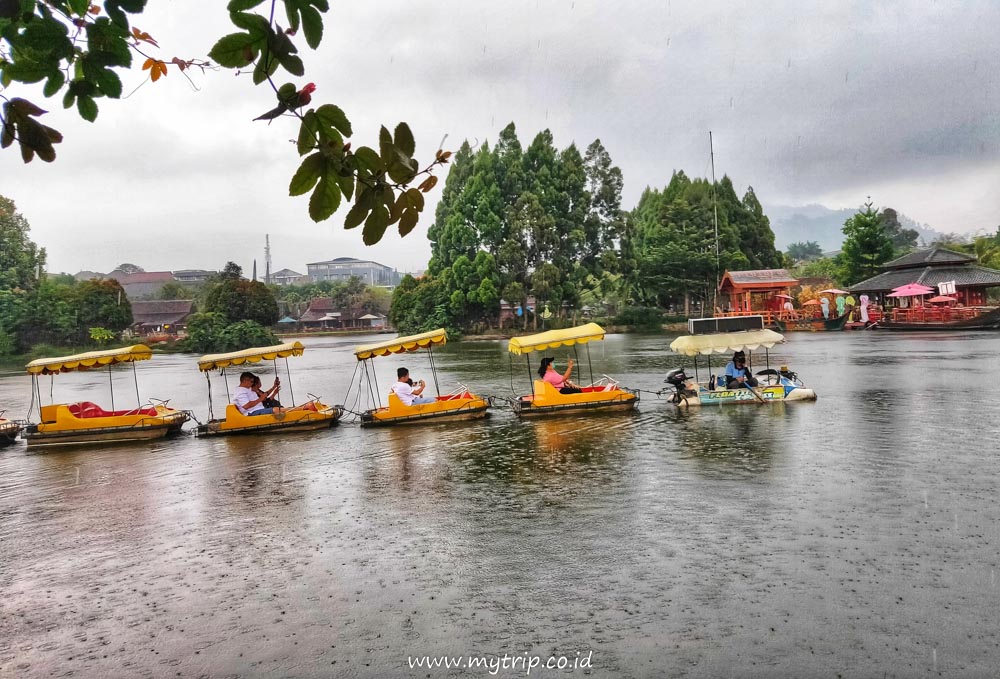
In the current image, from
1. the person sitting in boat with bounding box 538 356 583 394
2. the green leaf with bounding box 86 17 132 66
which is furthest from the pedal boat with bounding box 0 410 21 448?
the green leaf with bounding box 86 17 132 66

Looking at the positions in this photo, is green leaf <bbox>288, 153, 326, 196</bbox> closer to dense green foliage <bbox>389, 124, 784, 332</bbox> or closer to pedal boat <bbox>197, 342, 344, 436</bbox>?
pedal boat <bbox>197, 342, 344, 436</bbox>

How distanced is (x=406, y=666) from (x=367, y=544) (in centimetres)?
262

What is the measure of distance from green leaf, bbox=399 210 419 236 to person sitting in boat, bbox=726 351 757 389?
47.7 feet

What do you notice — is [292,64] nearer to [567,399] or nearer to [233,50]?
[233,50]

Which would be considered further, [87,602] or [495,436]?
[495,436]

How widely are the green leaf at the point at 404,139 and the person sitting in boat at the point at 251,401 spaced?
13188mm

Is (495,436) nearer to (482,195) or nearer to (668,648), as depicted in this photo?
(668,648)

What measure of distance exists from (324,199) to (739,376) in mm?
15050

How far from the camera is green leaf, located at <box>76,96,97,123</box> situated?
7.36 ft

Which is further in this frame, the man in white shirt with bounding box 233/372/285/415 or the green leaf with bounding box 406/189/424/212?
the man in white shirt with bounding box 233/372/285/415

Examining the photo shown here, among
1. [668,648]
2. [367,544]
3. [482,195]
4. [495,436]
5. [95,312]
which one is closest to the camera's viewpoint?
[668,648]

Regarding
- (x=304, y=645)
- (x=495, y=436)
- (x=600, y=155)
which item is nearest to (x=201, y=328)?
(x=600, y=155)

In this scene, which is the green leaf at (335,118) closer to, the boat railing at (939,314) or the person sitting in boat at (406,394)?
the person sitting in boat at (406,394)

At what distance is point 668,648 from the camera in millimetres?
4863
